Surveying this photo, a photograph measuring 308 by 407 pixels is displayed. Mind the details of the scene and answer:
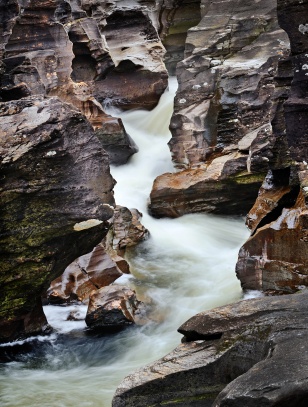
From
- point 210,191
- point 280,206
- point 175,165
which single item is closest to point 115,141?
point 175,165

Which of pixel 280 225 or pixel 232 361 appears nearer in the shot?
pixel 232 361

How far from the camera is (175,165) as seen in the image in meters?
16.3

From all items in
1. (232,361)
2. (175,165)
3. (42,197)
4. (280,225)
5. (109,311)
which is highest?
(175,165)

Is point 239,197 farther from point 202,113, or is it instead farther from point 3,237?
point 3,237

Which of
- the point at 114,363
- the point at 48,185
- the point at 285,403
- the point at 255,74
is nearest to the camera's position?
the point at 285,403

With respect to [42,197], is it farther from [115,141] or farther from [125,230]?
[115,141]

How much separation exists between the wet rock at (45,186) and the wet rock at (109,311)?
1.17m

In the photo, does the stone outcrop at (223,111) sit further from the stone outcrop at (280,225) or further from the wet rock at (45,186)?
the wet rock at (45,186)

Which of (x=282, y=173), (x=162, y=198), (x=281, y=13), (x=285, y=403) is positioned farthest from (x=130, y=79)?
(x=285, y=403)

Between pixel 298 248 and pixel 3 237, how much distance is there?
356 centimetres

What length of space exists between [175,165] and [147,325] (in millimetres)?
7110

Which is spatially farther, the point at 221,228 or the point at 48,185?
the point at 221,228

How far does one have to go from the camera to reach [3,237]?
26.8ft

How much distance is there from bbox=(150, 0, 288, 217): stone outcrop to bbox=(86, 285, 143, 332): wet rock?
4405 mm
